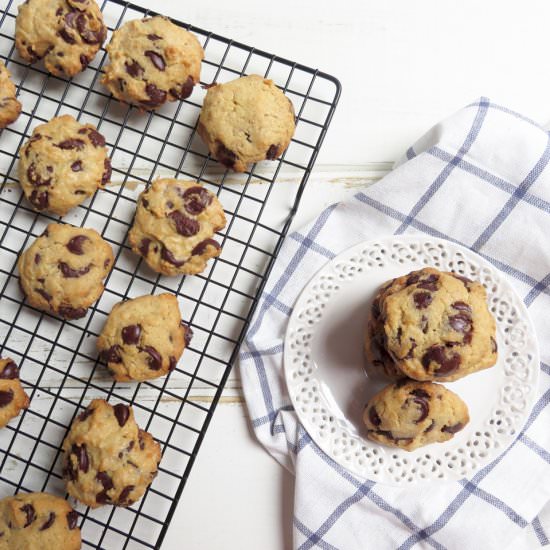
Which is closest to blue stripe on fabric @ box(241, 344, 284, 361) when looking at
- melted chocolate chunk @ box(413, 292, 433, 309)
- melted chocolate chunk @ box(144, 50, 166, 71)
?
melted chocolate chunk @ box(413, 292, 433, 309)

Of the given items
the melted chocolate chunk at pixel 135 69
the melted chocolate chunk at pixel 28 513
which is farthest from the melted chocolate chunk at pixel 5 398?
the melted chocolate chunk at pixel 135 69

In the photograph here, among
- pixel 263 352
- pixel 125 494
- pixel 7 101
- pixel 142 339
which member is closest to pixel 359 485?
pixel 263 352

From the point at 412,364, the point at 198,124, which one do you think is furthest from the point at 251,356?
the point at 198,124

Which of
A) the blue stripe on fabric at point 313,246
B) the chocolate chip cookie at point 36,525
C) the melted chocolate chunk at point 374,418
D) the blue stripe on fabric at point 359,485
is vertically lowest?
the chocolate chip cookie at point 36,525

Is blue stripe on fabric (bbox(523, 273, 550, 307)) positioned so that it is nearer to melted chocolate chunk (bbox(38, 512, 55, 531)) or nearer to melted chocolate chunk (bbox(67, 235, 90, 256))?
melted chocolate chunk (bbox(67, 235, 90, 256))

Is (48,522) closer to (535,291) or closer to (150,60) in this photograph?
(150,60)

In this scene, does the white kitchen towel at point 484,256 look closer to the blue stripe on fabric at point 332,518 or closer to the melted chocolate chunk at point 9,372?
the blue stripe on fabric at point 332,518
